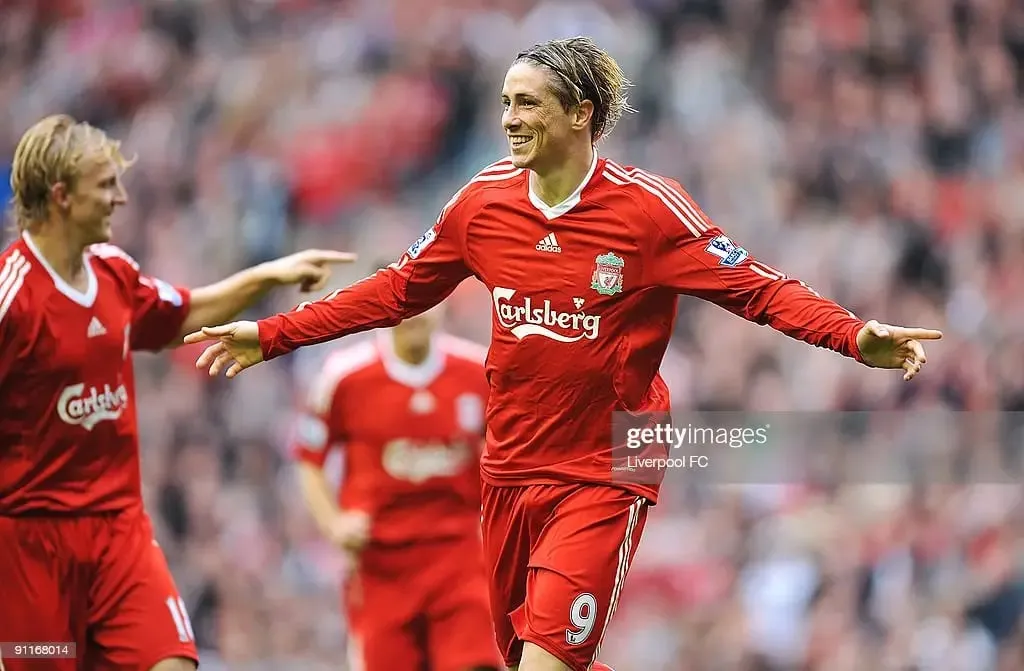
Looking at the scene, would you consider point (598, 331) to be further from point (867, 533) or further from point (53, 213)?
point (867, 533)

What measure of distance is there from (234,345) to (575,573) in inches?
55.5

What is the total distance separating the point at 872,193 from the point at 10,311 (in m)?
7.33

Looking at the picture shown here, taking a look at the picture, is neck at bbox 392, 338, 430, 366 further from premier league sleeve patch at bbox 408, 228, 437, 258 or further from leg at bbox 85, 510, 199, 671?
premier league sleeve patch at bbox 408, 228, 437, 258

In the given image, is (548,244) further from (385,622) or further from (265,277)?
(385,622)

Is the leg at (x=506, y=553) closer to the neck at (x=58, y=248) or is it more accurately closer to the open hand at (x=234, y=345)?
the open hand at (x=234, y=345)

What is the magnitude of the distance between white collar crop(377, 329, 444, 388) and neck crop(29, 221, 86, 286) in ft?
6.58

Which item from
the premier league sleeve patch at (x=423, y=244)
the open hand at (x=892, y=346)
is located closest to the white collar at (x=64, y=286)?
the premier league sleeve patch at (x=423, y=244)

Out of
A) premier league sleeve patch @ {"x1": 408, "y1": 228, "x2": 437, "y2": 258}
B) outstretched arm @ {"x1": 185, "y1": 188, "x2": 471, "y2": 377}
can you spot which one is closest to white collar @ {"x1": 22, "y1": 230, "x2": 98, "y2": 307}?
outstretched arm @ {"x1": 185, "y1": 188, "x2": 471, "y2": 377}

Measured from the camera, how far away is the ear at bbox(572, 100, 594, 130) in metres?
5.33

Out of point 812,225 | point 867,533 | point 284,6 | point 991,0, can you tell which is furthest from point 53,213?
point 991,0

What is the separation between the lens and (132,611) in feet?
19.5

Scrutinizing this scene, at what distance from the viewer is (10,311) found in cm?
589

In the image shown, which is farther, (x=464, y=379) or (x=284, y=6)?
(x=284, y=6)

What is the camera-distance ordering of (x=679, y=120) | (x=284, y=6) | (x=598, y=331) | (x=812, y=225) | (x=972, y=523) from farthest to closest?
(x=284, y=6) < (x=679, y=120) < (x=812, y=225) < (x=972, y=523) < (x=598, y=331)
